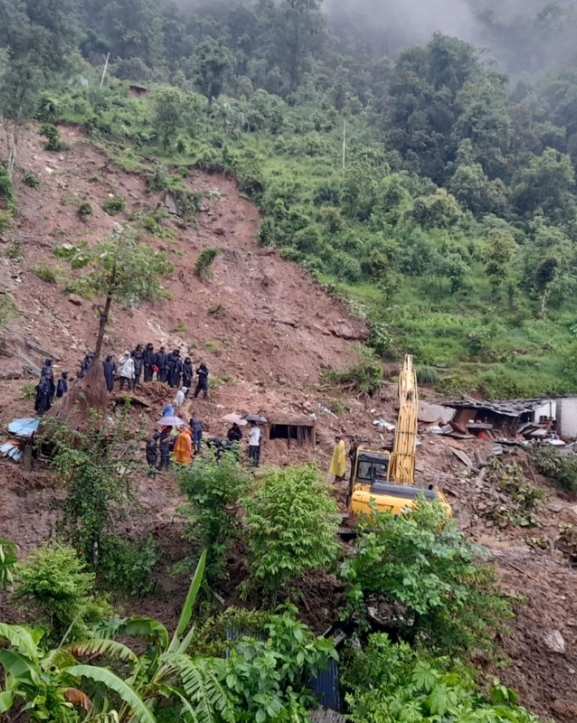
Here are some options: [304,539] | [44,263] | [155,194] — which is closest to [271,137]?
[155,194]

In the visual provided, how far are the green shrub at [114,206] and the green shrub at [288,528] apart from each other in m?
21.0

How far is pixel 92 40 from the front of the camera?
156 ft

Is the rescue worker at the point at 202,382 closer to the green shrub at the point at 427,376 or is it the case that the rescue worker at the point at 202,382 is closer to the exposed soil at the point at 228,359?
the exposed soil at the point at 228,359

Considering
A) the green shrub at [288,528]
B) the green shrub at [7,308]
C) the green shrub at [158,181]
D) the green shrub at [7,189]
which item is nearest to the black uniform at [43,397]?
the green shrub at [7,308]

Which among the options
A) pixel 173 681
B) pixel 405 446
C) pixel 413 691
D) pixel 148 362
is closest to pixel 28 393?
pixel 148 362

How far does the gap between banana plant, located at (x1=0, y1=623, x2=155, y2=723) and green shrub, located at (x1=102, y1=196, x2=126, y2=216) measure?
22.7 metres

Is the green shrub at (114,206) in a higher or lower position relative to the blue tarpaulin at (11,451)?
higher

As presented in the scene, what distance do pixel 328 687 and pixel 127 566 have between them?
3.11 m

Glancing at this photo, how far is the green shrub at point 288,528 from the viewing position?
6.39 metres

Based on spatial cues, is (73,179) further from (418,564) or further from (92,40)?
(92,40)

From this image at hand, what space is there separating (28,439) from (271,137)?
36156 mm

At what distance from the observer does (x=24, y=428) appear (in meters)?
9.87

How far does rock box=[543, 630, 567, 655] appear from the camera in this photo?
718cm

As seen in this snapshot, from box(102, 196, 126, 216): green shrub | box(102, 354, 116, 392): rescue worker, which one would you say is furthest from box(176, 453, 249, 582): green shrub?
box(102, 196, 126, 216): green shrub
